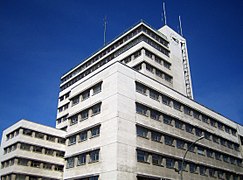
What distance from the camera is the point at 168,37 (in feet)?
187

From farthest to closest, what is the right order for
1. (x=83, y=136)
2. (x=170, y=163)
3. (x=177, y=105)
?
(x=177, y=105)
(x=170, y=163)
(x=83, y=136)

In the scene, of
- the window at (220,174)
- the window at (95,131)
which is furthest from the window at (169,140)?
the window at (220,174)

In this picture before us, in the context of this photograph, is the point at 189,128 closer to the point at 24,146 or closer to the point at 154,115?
the point at 154,115

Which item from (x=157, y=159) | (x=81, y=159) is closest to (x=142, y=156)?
(x=157, y=159)

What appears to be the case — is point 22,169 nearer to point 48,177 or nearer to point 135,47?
point 48,177

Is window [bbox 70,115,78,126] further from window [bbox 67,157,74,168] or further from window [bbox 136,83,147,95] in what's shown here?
window [bbox 136,83,147,95]

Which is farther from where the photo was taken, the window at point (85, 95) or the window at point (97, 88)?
the window at point (85, 95)

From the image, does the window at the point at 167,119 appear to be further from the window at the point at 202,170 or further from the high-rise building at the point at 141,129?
the window at the point at 202,170

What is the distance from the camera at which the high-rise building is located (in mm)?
29250

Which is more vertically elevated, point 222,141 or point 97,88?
point 97,88

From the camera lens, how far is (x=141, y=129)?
31.9m

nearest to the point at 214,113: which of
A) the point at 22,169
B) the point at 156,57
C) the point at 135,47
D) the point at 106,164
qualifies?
the point at 156,57

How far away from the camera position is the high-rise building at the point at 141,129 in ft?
96.0

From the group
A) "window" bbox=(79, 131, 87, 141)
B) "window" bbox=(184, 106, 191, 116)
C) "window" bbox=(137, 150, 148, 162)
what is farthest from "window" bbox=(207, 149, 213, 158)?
"window" bbox=(79, 131, 87, 141)
